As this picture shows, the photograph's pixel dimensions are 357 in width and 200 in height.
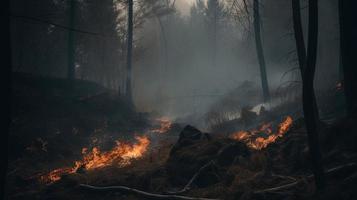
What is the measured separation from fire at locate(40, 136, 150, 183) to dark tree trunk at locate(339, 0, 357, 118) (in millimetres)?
7579

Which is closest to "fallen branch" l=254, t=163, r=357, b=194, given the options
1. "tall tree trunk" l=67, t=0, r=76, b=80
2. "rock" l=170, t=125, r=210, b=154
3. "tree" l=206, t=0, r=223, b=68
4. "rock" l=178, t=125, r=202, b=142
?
"rock" l=170, t=125, r=210, b=154

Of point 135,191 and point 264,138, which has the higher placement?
point 264,138

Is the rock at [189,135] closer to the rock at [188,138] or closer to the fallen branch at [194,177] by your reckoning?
the rock at [188,138]

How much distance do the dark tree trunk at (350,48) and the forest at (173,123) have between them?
0.09ft

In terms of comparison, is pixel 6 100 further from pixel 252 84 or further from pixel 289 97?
pixel 252 84

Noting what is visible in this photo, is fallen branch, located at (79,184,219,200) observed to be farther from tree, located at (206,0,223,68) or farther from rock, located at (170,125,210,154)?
tree, located at (206,0,223,68)

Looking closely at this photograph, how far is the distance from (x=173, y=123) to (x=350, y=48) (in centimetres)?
1444

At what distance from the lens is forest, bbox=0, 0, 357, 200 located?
24.7 feet

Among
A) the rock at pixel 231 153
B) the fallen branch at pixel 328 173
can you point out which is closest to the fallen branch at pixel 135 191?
the fallen branch at pixel 328 173

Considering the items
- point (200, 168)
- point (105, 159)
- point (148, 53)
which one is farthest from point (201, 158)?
point (148, 53)

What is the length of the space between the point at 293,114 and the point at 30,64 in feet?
91.0

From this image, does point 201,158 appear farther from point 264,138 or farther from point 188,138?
point 264,138

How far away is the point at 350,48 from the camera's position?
984 centimetres

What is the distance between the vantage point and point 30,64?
117 feet
